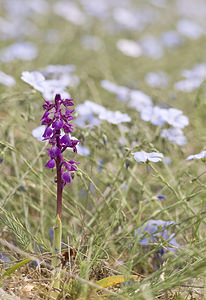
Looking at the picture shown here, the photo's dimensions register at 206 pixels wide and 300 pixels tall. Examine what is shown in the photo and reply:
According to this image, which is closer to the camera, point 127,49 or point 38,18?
point 127,49

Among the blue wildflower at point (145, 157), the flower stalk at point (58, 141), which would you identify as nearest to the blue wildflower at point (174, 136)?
the blue wildflower at point (145, 157)

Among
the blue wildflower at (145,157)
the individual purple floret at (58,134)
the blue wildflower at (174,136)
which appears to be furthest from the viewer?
the blue wildflower at (174,136)

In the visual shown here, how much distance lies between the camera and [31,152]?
2.39 meters

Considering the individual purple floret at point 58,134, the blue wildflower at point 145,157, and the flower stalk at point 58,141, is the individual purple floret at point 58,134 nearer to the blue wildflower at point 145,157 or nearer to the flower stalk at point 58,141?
the flower stalk at point 58,141

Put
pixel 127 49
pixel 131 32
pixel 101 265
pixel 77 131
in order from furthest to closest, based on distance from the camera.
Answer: pixel 131 32 < pixel 127 49 < pixel 77 131 < pixel 101 265

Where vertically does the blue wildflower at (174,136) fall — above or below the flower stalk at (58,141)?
above

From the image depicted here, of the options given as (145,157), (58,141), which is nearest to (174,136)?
(145,157)

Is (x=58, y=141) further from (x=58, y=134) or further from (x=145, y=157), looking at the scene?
(x=145, y=157)

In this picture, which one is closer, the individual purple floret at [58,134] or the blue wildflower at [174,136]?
the individual purple floret at [58,134]

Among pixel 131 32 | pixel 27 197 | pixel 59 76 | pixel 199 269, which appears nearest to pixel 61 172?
pixel 199 269

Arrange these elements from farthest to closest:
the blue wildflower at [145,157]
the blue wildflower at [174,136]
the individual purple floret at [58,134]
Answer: the blue wildflower at [174,136], the blue wildflower at [145,157], the individual purple floret at [58,134]

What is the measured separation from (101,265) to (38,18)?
5.60 m

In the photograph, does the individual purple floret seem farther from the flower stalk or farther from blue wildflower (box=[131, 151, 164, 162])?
blue wildflower (box=[131, 151, 164, 162])

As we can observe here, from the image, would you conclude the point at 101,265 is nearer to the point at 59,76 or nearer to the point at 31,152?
the point at 31,152
